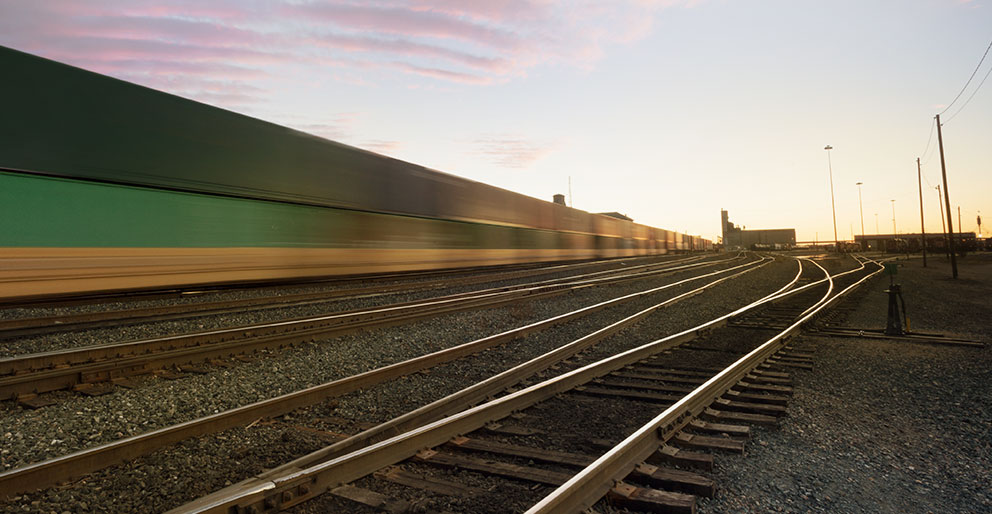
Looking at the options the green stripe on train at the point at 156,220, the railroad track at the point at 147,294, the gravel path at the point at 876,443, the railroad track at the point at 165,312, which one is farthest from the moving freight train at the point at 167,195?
the gravel path at the point at 876,443

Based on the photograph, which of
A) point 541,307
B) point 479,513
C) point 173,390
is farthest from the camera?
point 541,307

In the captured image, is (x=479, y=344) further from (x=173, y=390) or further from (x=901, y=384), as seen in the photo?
(x=901, y=384)

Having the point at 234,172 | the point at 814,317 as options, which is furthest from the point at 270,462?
the point at 814,317

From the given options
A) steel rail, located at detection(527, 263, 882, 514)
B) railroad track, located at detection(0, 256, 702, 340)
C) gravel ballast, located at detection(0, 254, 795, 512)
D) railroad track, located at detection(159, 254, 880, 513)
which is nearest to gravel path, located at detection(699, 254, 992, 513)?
railroad track, located at detection(159, 254, 880, 513)

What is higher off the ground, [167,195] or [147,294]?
[167,195]

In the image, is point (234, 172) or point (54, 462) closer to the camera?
point (54, 462)

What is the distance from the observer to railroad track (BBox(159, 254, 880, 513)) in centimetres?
308

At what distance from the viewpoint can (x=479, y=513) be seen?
299cm

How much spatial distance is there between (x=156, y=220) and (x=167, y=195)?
49 cm

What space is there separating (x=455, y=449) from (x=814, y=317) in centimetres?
983

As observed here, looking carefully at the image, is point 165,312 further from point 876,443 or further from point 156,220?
point 876,443

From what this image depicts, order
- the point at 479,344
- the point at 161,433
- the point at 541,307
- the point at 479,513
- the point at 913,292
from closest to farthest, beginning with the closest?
the point at 479,513
the point at 161,433
the point at 479,344
the point at 541,307
the point at 913,292

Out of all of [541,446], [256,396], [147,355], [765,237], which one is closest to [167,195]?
[147,355]

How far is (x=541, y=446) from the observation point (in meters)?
3.98
